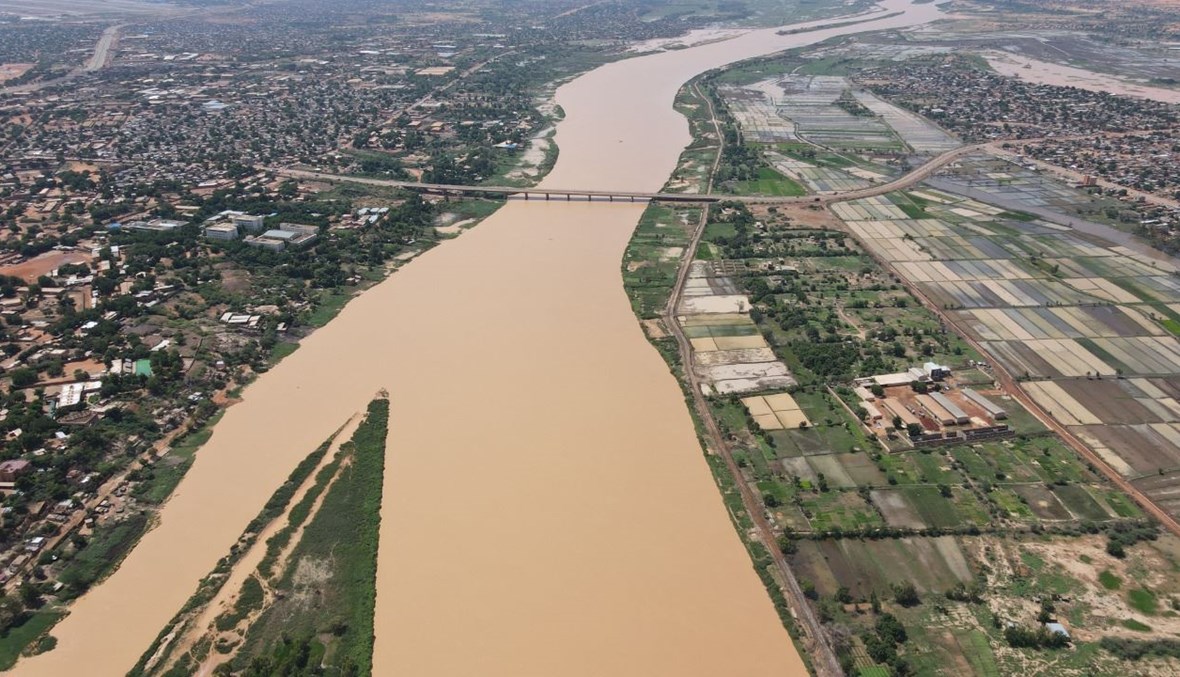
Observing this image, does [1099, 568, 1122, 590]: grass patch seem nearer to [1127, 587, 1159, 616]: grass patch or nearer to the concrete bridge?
[1127, 587, 1159, 616]: grass patch

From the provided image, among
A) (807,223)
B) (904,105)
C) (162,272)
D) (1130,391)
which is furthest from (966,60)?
(162,272)

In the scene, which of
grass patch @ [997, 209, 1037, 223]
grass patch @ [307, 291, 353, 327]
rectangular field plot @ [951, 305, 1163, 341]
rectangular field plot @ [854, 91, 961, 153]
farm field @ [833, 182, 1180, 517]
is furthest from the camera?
rectangular field plot @ [854, 91, 961, 153]

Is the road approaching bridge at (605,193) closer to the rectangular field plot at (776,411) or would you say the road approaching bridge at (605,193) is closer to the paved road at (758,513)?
the paved road at (758,513)

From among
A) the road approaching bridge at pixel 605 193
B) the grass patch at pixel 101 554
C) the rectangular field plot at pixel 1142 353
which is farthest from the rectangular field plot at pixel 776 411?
the road approaching bridge at pixel 605 193

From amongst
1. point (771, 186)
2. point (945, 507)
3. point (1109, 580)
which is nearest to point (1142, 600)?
point (1109, 580)

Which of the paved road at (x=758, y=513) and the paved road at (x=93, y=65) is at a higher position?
the paved road at (x=93, y=65)

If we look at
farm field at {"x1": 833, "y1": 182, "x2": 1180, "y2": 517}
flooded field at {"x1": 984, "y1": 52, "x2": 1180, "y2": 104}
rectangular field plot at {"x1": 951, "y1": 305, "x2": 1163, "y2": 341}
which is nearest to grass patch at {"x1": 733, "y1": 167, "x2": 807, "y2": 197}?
farm field at {"x1": 833, "y1": 182, "x2": 1180, "y2": 517}

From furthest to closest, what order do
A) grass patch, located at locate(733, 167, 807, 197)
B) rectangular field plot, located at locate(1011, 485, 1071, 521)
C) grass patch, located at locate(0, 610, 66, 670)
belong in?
grass patch, located at locate(733, 167, 807, 197), rectangular field plot, located at locate(1011, 485, 1071, 521), grass patch, located at locate(0, 610, 66, 670)

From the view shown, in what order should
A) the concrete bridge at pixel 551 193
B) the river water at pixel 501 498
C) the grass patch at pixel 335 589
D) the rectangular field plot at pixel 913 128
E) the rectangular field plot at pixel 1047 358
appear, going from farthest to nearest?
the rectangular field plot at pixel 913 128
the concrete bridge at pixel 551 193
the rectangular field plot at pixel 1047 358
the river water at pixel 501 498
the grass patch at pixel 335 589
